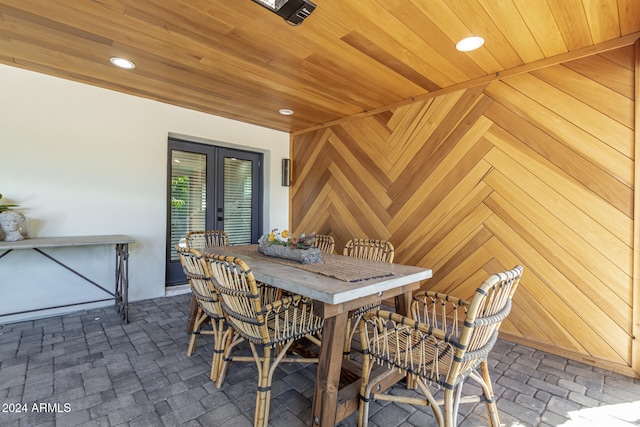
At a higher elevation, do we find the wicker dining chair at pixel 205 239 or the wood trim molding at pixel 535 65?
the wood trim molding at pixel 535 65

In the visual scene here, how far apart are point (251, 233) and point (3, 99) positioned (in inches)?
131

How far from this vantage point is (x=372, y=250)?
9.57 feet

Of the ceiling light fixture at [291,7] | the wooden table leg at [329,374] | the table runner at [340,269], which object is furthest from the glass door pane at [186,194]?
the wooden table leg at [329,374]

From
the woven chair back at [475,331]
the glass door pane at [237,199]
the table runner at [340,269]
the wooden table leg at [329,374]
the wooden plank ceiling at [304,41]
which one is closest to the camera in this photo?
the woven chair back at [475,331]

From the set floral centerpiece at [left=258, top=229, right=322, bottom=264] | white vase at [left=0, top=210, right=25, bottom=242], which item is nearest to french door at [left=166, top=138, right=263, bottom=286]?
white vase at [left=0, top=210, right=25, bottom=242]

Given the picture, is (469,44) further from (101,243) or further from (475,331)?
(101,243)

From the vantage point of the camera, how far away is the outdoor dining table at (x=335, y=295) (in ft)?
5.07

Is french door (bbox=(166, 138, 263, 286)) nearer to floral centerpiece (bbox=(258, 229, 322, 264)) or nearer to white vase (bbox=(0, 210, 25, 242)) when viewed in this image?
white vase (bbox=(0, 210, 25, 242))

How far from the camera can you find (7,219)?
2770 mm

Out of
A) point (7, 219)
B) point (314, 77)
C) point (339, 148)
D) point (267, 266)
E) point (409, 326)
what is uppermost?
point (314, 77)

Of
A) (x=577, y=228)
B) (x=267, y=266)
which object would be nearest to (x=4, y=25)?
(x=267, y=266)

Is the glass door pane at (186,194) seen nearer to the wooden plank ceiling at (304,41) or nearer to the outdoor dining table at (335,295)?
the wooden plank ceiling at (304,41)

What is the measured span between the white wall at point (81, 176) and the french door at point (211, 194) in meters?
0.31

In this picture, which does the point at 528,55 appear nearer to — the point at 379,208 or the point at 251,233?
the point at 379,208
